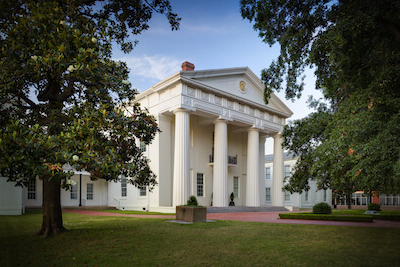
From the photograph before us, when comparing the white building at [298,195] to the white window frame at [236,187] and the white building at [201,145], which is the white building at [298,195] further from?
the white building at [201,145]

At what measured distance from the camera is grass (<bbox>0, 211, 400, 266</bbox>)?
22.4 feet

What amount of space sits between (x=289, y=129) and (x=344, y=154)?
360 cm

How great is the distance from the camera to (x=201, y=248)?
26.7 ft

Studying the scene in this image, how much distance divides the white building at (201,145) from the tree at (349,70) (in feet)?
44.5

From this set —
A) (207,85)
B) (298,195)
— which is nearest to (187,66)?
(207,85)

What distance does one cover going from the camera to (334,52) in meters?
8.57

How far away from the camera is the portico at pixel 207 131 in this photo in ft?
76.7

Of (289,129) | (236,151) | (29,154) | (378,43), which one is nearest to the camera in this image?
(29,154)

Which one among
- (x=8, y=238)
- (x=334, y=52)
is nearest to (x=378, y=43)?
(x=334, y=52)

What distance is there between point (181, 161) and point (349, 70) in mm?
15156

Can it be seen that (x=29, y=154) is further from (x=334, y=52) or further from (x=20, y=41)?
(x=334, y=52)

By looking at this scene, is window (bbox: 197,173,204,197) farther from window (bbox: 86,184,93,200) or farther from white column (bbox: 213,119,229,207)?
window (bbox: 86,184,93,200)

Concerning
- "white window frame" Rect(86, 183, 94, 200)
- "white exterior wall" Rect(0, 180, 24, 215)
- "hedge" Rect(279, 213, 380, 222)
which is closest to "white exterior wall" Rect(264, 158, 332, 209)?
"hedge" Rect(279, 213, 380, 222)

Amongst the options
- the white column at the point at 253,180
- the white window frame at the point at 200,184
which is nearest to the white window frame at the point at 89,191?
the white window frame at the point at 200,184
